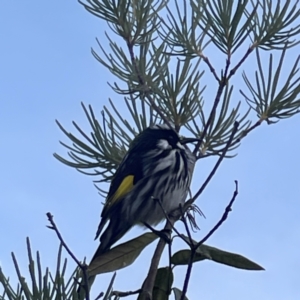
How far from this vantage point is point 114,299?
3.50ft

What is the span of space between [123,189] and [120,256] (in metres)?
1.00

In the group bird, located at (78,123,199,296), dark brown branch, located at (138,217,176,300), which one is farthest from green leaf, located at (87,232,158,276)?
bird, located at (78,123,199,296)

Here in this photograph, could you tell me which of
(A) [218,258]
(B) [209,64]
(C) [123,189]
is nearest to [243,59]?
(B) [209,64]

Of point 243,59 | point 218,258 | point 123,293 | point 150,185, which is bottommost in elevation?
point 123,293

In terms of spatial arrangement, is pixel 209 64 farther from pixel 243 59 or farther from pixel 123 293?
pixel 123 293

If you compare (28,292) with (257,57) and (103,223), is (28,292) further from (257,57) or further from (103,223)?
(103,223)

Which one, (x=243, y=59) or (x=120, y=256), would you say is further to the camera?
(x=243, y=59)

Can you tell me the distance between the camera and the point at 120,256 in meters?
1.32

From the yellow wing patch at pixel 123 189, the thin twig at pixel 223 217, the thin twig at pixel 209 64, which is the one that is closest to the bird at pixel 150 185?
the yellow wing patch at pixel 123 189

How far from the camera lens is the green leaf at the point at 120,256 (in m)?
1.27

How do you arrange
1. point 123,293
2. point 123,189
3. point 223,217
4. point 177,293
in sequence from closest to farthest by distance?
1. point 223,217
2. point 123,293
3. point 177,293
4. point 123,189

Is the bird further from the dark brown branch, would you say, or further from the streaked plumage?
the dark brown branch

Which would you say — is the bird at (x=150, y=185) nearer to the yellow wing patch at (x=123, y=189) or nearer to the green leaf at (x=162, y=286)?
the yellow wing patch at (x=123, y=189)

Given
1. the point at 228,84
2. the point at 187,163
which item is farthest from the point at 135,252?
the point at 187,163
